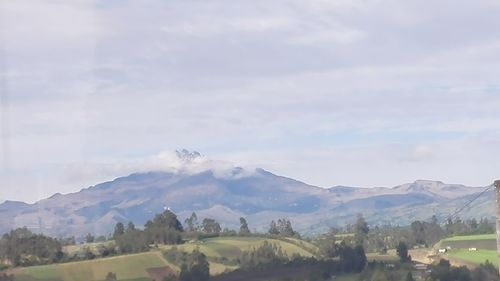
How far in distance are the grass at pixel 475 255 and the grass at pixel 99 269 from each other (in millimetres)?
31165

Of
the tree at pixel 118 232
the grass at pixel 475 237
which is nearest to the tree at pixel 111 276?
the tree at pixel 118 232

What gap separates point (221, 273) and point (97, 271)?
1051cm

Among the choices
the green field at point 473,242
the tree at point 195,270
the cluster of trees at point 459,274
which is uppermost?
the green field at point 473,242

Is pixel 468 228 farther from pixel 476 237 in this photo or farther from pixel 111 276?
pixel 111 276

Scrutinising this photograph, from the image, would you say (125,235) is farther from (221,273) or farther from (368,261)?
(368,261)

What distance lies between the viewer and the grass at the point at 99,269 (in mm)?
74812

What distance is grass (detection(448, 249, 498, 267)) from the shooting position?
299 ft

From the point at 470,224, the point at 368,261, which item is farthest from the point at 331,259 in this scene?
the point at 470,224

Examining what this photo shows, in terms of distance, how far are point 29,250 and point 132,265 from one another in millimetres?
11046

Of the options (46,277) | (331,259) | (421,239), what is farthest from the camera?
(421,239)

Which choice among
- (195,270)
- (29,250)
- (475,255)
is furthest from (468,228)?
(29,250)

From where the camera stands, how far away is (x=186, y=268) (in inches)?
3000

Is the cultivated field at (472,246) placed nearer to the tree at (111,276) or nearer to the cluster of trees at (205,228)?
the cluster of trees at (205,228)

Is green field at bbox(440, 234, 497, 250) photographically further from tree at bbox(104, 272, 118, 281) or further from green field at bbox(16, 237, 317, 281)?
tree at bbox(104, 272, 118, 281)
